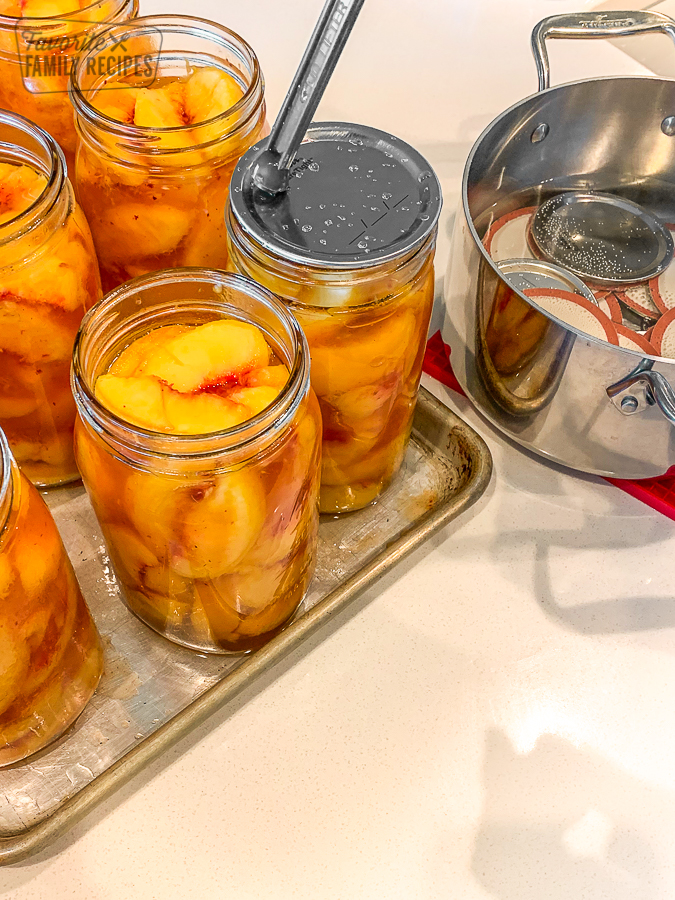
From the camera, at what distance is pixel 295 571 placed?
51cm

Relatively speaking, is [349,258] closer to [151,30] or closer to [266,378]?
[266,378]

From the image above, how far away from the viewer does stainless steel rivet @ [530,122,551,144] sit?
0.78 meters

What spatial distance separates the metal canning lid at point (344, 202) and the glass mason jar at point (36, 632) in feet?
0.62

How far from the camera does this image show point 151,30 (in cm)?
57

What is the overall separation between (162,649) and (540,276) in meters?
0.49

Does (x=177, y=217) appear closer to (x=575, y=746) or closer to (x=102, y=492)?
(x=102, y=492)

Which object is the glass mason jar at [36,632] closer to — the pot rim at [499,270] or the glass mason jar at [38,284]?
the glass mason jar at [38,284]

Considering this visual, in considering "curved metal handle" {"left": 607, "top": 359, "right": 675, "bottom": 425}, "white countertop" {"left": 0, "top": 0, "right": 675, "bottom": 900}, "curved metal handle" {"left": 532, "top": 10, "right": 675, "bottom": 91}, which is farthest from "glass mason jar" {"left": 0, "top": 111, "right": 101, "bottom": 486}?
"curved metal handle" {"left": 532, "top": 10, "right": 675, "bottom": 91}

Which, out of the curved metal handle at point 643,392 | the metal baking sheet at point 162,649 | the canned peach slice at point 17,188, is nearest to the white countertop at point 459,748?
the metal baking sheet at point 162,649

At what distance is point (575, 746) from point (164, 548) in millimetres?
311

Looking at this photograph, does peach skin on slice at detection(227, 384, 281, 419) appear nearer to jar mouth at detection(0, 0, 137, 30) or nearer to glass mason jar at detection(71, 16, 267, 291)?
glass mason jar at detection(71, 16, 267, 291)

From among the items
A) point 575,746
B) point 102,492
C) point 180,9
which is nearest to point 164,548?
point 102,492

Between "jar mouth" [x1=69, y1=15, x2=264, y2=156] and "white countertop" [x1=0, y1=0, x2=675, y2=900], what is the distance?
1.11 ft

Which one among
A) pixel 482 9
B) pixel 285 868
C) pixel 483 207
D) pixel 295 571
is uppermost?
pixel 482 9
